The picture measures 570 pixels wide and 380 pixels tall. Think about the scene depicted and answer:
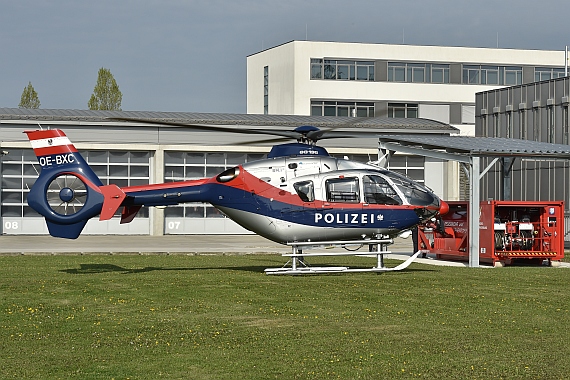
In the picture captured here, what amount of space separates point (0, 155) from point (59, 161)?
2196cm

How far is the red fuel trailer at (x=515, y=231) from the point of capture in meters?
25.7

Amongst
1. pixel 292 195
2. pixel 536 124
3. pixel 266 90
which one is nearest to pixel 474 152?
pixel 292 195

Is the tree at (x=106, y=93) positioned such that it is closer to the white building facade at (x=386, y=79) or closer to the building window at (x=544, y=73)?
the white building facade at (x=386, y=79)

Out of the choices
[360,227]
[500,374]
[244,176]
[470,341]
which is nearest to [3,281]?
[244,176]

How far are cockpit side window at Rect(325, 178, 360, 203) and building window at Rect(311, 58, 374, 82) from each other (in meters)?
53.8

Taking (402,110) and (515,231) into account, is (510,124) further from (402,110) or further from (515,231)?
(402,110)

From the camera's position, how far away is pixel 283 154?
21562 millimetres

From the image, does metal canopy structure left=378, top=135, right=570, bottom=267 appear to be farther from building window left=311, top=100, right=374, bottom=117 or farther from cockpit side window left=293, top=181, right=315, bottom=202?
building window left=311, top=100, right=374, bottom=117

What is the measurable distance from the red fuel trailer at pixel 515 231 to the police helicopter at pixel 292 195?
455 cm

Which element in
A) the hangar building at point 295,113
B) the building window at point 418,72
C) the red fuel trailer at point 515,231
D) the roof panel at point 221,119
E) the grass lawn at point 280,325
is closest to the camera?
the grass lawn at point 280,325

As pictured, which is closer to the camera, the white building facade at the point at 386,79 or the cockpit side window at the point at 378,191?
the cockpit side window at the point at 378,191

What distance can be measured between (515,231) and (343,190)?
23.6 ft

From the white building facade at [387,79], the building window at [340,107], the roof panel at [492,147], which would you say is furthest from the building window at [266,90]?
the roof panel at [492,147]

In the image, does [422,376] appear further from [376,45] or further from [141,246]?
[376,45]
